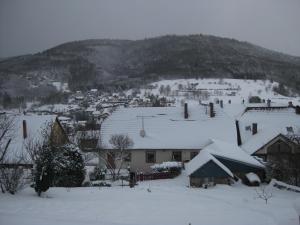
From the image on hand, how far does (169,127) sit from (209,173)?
1183cm

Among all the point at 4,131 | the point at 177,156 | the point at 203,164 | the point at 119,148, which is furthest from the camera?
the point at 177,156

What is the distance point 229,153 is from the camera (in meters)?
34.0

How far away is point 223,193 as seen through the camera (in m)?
25.3

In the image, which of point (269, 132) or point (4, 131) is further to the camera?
point (269, 132)

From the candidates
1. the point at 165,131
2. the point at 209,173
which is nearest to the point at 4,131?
the point at 209,173

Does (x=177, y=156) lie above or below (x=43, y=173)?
below

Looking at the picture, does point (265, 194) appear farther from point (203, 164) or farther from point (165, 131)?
point (165, 131)

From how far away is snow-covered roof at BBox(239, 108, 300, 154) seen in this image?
124 feet

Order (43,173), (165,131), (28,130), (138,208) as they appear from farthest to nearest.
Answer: (28,130), (165,131), (43,173), (138,208)

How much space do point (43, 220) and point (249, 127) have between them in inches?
1278

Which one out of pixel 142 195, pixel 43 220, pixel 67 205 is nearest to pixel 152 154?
pixel 142 195

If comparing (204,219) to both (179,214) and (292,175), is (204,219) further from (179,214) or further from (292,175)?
(292,175)

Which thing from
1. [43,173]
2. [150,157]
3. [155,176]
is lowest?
[155,176]

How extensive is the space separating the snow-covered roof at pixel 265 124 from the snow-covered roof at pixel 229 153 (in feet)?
7.63
